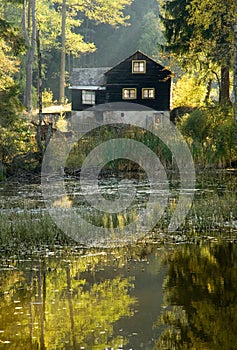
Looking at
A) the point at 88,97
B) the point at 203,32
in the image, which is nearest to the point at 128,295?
the point at 203,32

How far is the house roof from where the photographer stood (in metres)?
46.5

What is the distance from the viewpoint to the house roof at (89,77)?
46.5 m

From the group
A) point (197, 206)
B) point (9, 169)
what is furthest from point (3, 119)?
point (197, 206)

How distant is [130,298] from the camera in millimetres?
9156

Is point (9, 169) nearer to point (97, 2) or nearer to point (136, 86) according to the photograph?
point (136, 86)

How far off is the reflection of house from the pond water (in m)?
31.4

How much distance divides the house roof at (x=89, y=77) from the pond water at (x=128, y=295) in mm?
33843

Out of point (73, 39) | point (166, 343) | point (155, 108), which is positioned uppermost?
point (73, 39)

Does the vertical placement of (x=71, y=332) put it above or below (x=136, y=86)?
below

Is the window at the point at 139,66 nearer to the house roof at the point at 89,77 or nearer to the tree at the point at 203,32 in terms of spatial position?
the house roof at the point at 89,77

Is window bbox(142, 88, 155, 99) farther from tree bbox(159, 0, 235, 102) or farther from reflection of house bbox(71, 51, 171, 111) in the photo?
tree bbox(159, 0, 235, 102)

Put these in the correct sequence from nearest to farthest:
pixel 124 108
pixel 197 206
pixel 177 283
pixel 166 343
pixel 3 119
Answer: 1. pixel 166 343
2. pixel 177 283
3. pixel 197 206
4. pixel 3 119
5. pixel 124 108

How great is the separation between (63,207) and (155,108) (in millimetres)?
28573

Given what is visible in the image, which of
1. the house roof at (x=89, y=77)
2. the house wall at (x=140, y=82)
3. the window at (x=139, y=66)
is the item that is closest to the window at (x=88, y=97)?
the house roof at (x=89, y=77)
